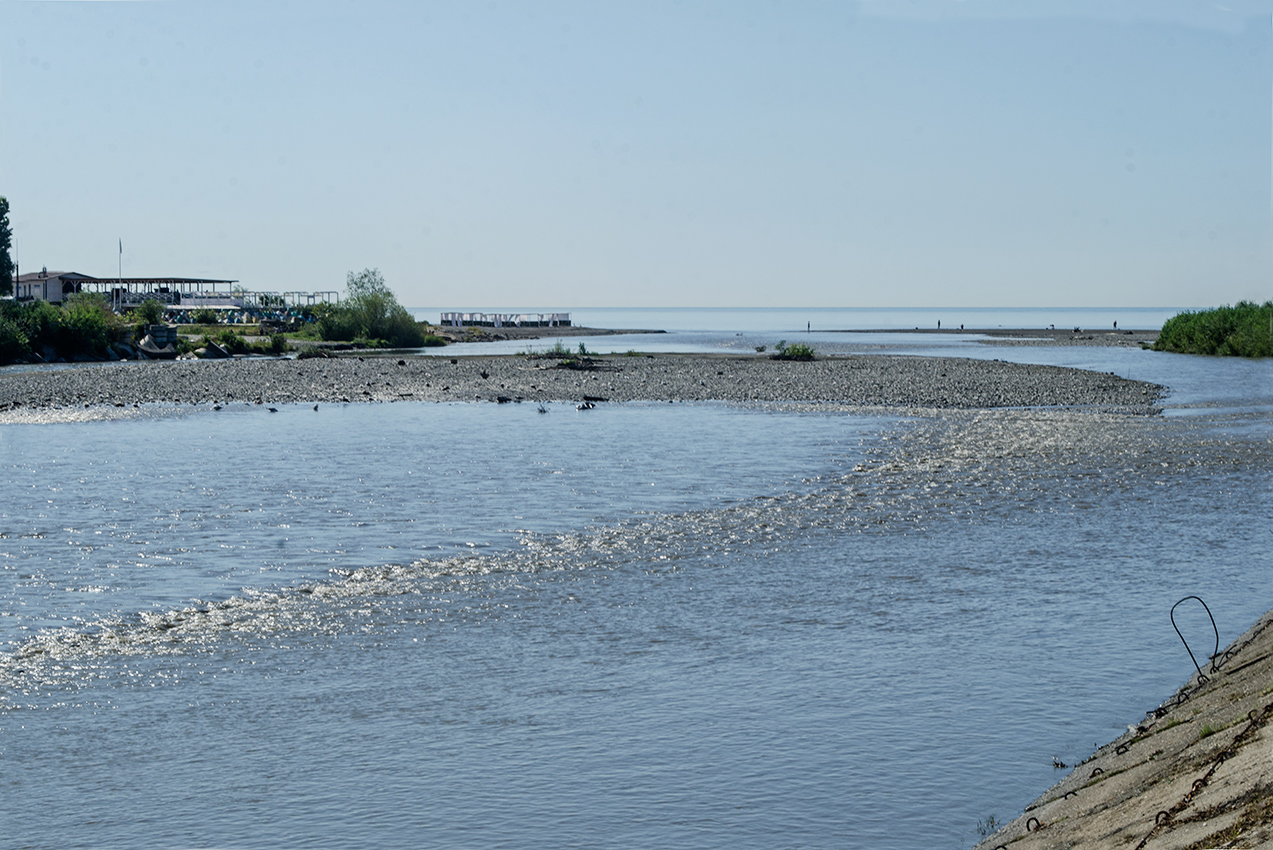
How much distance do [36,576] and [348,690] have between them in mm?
7768

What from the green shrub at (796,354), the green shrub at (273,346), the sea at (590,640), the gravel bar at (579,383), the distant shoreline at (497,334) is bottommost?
the sea at (590,640)

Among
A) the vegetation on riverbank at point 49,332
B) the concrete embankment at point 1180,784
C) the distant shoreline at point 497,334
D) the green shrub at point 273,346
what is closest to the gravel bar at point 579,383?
the vegetation on riverbank at point 49,332

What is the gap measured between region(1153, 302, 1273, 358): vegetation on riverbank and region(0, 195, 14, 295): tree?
338ft

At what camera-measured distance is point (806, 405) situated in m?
48.8

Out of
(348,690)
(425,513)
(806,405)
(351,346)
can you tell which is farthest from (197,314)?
(348,690)

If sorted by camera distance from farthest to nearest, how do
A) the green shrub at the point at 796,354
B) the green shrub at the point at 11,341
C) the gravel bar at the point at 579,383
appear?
the green shrub at the point at 796,354 → the green shrub at the point at 11,341 → the gravel bar at the point at 579,383

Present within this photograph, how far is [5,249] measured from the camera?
107 meters

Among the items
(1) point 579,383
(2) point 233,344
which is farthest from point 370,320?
(1) point 579,383

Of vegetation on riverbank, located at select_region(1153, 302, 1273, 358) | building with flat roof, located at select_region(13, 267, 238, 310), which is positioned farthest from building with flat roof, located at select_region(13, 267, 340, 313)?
vegetation on riverbank, located at select_region(1153, 302, 1273, 358)

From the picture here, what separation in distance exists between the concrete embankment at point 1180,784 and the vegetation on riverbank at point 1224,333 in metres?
83.0

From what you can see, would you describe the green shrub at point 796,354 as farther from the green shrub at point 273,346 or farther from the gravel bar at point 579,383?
the green shrub at point 273,346

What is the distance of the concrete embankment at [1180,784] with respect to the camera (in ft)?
22.0

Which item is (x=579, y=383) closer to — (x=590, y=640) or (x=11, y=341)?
(x=11, y=341)

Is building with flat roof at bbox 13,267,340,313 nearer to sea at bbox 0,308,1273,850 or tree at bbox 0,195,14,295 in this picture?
tree at bbox 0,195,14,295
